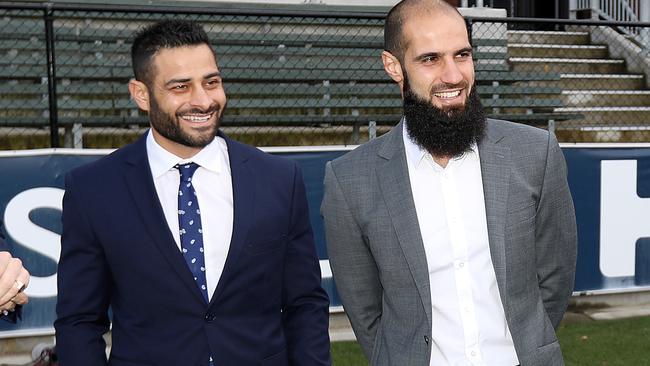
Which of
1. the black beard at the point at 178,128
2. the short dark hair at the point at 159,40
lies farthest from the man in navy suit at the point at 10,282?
the short dark hair at the point at 159,40

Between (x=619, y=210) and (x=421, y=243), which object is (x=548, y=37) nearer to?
(x=619, y=210)

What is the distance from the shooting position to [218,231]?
2941mm

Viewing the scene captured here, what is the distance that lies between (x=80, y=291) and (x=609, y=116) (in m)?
10.5

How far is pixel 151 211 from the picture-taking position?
2.92m

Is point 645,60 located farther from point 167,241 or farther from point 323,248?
point 167,241

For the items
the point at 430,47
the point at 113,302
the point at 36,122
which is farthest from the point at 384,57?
the point at 36,122

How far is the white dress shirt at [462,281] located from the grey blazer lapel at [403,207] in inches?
1.3

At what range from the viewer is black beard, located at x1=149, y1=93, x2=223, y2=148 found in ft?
9.59

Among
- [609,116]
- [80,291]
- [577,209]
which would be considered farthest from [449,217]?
[609,116]

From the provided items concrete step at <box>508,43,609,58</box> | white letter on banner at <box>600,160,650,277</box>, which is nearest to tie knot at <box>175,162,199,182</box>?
white letter on banner at <box>600,160,650,277</box>

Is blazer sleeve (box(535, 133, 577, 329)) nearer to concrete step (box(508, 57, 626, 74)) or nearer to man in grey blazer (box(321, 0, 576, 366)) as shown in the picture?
man in grey blazer (box(321, 0, 576, 366))

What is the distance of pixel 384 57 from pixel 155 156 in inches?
33.9

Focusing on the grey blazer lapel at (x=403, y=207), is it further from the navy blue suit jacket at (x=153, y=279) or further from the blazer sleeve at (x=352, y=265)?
the navy blue suit jacket at (x=153, y=279)

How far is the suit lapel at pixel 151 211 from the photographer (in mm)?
2865
